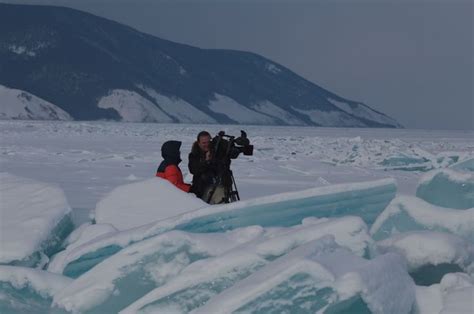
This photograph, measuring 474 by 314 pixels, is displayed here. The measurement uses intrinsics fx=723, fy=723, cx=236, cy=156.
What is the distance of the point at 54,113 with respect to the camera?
9069 cm

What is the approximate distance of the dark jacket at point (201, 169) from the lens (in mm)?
4908

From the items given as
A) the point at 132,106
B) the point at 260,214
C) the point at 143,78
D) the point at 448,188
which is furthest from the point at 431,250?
the point at 143,78

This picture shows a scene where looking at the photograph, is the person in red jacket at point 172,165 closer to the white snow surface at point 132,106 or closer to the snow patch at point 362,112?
the white snow surface at point 132,106

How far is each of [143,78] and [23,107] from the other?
34.0 metres

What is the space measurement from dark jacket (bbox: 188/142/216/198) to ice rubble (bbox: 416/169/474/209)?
1.42m

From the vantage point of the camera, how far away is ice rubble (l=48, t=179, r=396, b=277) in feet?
11.6

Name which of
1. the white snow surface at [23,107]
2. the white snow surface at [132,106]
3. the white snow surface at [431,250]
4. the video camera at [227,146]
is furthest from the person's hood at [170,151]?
the white snow surface at [132,106]

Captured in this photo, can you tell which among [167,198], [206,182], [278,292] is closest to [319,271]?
[278,292]

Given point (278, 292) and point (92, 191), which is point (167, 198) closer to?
point (278, 292)

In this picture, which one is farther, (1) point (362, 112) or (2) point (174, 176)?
(1) point (362, 112)

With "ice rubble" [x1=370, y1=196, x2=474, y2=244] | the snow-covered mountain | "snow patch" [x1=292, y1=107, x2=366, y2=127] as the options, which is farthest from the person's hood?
"snow patch" [x1=292, y1=107, x2=366, y2=127]

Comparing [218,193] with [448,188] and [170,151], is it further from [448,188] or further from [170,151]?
[448,188]

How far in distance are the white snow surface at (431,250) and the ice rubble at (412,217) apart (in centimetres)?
60

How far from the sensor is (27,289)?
342 centimetres
